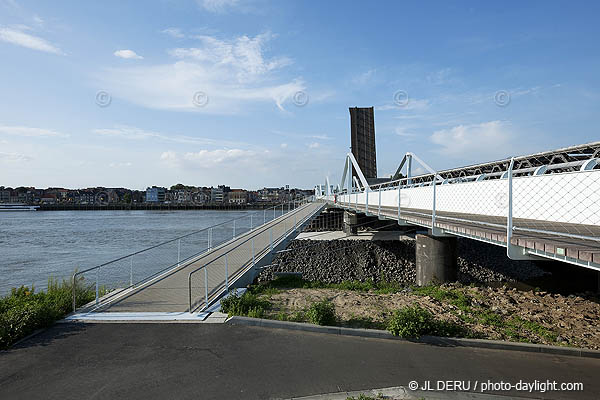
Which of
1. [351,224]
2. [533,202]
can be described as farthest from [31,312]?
[351,224]

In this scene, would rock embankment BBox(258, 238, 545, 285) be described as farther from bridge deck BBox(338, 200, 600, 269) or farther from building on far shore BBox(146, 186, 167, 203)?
building on far shore BBox(146, 186, 167, 203)

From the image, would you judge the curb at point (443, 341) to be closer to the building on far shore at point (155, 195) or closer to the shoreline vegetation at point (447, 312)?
the shoreline vegetation at point (447, 312)

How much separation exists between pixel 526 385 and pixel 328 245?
25.5 metres

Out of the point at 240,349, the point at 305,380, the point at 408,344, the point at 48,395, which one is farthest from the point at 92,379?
the point at 408,344

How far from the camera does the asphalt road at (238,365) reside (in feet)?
15.0

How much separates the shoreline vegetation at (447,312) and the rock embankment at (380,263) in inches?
518

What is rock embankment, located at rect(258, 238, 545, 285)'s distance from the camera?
78.7 feet

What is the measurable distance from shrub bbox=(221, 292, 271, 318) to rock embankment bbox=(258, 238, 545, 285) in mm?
14556

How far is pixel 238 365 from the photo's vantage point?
5215 mm

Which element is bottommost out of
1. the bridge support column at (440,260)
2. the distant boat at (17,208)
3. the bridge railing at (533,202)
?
the distant boat at (17,208)

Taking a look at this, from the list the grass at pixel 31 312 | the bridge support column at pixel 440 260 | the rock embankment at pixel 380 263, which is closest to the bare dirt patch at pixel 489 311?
the bridge support column at pixel 440 260

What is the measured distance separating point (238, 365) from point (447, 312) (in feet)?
16.0

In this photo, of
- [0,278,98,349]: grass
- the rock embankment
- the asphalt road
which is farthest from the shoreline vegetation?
the rock embankment

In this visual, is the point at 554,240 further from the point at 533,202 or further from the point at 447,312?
the point at 533,202
